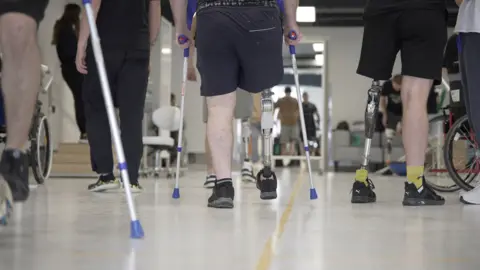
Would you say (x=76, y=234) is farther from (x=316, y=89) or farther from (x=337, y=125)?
(x=316, y=89)

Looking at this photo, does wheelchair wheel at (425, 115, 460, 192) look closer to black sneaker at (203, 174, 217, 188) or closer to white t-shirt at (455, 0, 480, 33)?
black sneaker at (203, 174, 217, 188)

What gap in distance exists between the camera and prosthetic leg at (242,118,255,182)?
15.5 feet

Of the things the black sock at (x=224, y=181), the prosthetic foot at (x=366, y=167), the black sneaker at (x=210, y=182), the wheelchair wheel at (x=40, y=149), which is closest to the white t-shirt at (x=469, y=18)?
the prosthetic foot at (x=366, y=167)

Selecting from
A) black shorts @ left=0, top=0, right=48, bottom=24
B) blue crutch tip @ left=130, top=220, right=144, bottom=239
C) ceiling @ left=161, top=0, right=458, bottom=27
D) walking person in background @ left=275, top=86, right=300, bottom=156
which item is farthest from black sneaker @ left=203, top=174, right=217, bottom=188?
walking person in background @ left=275, top=86, right=300, bottom=156

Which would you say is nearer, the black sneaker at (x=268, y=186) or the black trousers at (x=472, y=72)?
the black trousers at (x=472, y=72)

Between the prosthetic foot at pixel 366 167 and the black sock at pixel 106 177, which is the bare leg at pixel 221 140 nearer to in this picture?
the prosthetic foot at pixel 366 167

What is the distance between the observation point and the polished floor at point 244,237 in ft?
4.93

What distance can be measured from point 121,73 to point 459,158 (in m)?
1.95

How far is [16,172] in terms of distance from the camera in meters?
1.79

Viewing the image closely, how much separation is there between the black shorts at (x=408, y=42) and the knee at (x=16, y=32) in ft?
5.53

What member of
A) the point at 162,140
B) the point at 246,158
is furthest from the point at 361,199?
the point at 162,140

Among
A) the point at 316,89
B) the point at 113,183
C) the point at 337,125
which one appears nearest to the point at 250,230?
the point at 113,183

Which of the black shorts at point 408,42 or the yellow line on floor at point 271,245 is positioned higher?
the black shorts at point 408,42

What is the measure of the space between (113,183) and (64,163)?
248 cm
